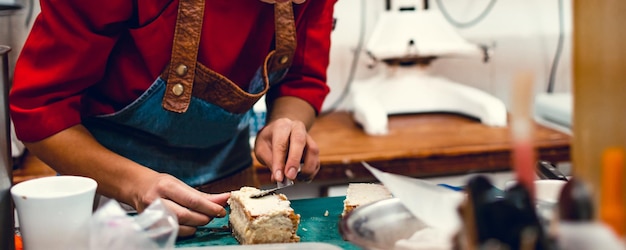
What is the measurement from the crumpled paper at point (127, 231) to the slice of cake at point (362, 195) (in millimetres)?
329

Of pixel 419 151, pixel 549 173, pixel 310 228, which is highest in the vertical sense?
pixel 549 173

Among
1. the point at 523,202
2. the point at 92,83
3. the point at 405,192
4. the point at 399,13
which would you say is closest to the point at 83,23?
the point at 92,83

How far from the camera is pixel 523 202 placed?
2.11 feet

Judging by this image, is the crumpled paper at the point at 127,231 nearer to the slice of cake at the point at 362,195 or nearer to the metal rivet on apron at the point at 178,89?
the slice of cake at the point at 362,195

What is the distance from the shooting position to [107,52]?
1297mm

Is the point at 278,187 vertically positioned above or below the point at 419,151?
above

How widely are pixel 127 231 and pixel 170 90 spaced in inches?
21.3

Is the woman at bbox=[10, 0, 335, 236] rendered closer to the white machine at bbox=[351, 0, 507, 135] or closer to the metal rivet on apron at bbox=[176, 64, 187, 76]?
the metal rivet on apron at bbox=[176, 64, 187, 76]

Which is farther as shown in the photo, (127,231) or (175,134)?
(175,134)

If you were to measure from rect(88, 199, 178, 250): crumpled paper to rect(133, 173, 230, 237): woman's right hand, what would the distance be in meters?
0.22

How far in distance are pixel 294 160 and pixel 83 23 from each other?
0.41 m

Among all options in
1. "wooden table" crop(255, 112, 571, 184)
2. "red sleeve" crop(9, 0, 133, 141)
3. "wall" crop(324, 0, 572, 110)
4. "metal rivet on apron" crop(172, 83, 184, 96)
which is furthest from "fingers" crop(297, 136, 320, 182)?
"wall" crop(324, 0, 572, 110)

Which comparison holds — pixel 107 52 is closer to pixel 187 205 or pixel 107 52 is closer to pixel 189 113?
pixel 189 113

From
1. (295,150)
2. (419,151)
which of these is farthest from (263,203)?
(419,151)
